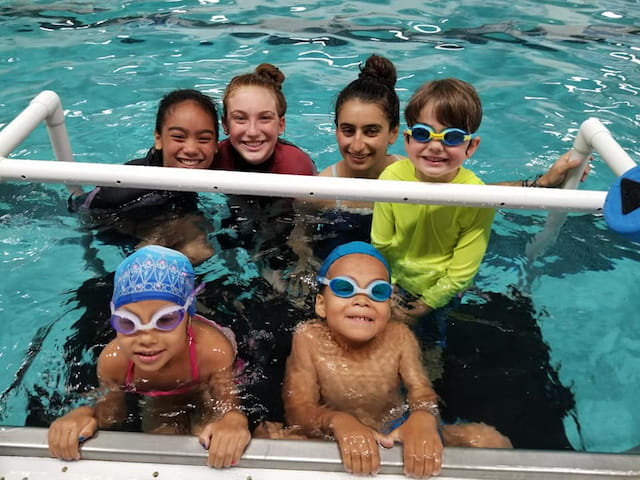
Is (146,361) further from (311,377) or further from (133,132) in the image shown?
(133,132)

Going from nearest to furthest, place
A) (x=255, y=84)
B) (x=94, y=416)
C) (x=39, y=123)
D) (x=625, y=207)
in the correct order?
(x=625, y=207) → (x=94, y=416) → (x=39, y=123) → (x=255, y=84)

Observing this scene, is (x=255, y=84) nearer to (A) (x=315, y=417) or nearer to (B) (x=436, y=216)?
(B) (x=436, y=216)

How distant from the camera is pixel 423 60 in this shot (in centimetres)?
771

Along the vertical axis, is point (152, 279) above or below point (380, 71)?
below

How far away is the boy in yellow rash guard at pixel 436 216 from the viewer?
280 centimetres

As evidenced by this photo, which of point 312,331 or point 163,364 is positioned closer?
point 163,364

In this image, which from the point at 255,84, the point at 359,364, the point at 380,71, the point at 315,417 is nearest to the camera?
the point at 315,417

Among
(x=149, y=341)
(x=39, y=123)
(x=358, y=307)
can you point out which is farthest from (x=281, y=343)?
(x=39, y=123)

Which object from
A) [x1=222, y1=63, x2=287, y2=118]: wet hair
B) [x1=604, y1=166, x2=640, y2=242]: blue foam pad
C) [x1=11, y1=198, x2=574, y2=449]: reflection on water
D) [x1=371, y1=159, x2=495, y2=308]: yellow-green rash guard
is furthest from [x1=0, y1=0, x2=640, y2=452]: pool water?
[x1=604, y1=166, x2=640, y2=242]: blue foam pad

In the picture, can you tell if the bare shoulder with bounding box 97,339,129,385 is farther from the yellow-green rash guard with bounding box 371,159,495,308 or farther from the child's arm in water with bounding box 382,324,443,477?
the yellow-green rash guard with bounding box 371,159,495,308

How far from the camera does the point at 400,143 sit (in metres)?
6.23

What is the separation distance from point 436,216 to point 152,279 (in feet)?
4.67

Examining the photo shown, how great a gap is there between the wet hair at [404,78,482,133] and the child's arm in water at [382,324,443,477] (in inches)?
40.1

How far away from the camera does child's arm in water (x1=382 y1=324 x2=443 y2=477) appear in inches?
73.0
